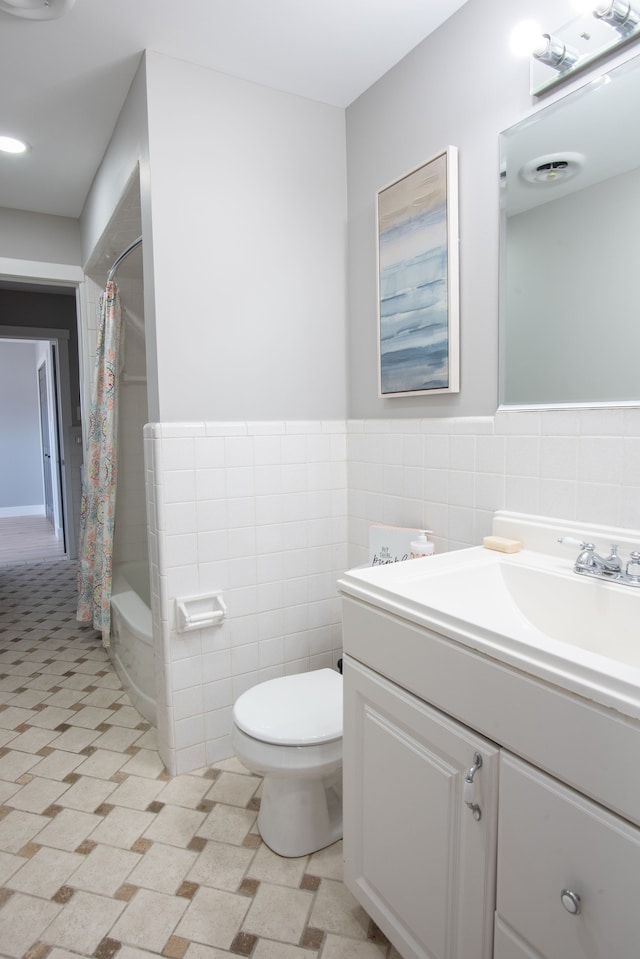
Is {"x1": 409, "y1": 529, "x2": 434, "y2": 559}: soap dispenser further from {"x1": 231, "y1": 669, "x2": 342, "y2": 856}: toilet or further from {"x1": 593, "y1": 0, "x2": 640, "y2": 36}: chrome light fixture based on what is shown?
{"x1": 593, "y1": 0, "x2": 640, "y2": 36}: chrome light fixture

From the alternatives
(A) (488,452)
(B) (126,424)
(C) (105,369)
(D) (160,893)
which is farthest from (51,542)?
(A) (488,452)

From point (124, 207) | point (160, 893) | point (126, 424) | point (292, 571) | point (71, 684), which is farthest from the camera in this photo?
point (126, 424)

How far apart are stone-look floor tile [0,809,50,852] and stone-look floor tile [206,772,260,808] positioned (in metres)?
0.52

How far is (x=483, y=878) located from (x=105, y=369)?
8.01 feet

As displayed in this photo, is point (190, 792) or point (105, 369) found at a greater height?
point (105, 369)

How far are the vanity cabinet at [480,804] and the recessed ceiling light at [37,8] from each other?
1.79 m

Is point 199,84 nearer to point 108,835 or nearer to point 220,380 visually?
point 220,380

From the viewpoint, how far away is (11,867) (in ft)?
4.90

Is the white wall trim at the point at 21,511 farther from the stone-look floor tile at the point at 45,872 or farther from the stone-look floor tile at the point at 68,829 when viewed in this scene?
the stone-look floor tile at the point at 45,872

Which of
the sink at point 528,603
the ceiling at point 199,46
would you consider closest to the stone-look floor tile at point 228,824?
the sink at point 528,603

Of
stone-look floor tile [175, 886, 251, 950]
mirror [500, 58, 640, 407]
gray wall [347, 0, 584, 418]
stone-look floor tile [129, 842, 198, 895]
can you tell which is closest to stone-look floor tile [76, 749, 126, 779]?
stone-look floor tile [129, 842, 198, 895]

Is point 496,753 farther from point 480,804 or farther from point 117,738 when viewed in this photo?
point 117,738

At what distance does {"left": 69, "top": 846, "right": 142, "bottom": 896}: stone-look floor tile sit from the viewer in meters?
1.43

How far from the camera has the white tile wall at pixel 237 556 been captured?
1.82 meters
